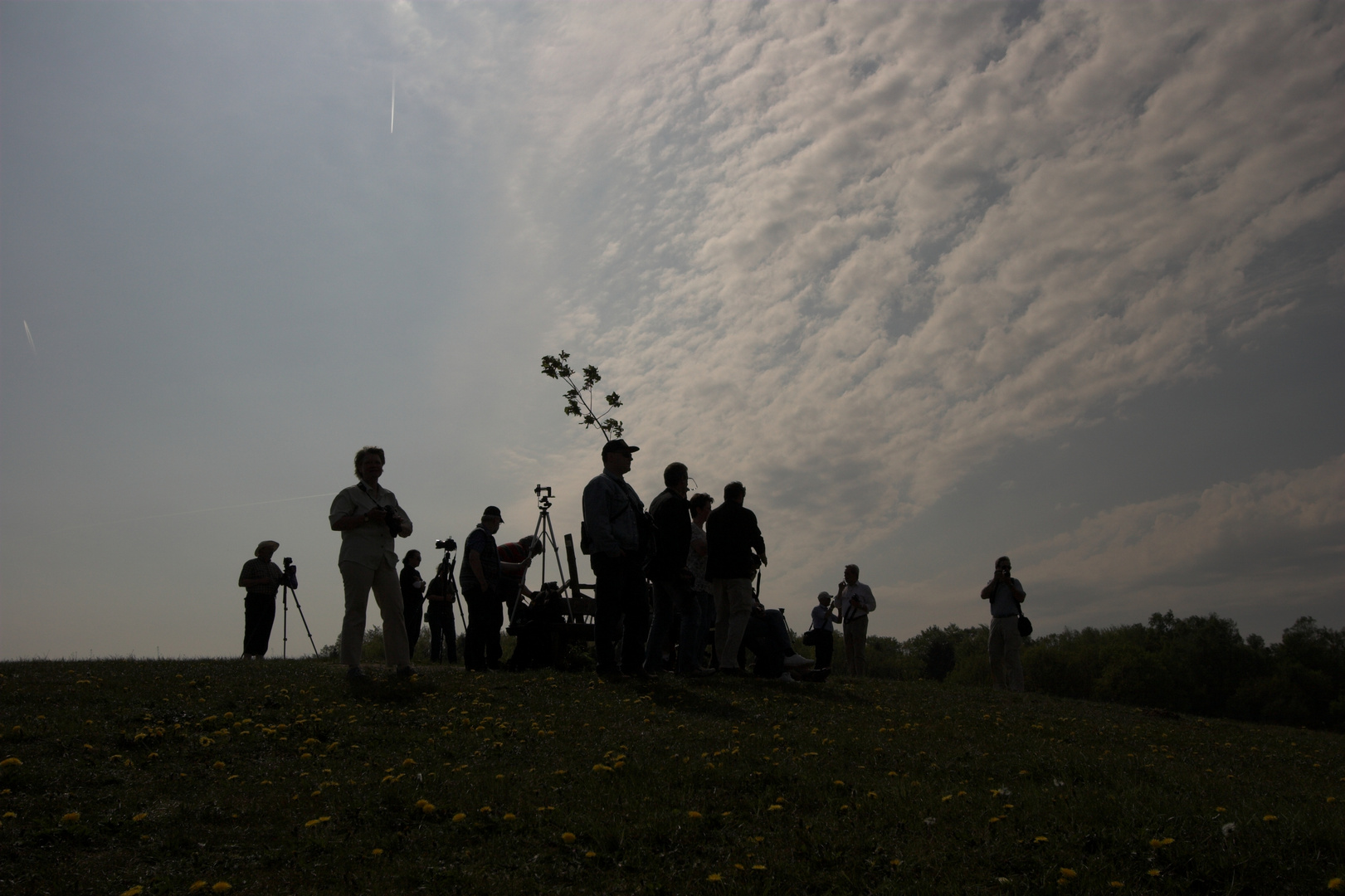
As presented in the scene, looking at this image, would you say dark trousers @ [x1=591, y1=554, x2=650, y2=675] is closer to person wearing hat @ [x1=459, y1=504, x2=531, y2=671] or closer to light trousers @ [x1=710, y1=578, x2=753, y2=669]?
light trousers @ [x1=710, y1=578, x2=753, y2=669]

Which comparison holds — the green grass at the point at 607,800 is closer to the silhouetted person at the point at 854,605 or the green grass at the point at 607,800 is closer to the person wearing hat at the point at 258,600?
the person wearing hat at the point at 258,600

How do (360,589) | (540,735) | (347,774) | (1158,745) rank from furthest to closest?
(360,589)
(1158,745)
(540,735)
(347,774)

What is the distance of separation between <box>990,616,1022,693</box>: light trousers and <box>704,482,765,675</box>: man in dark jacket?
6.73 metres

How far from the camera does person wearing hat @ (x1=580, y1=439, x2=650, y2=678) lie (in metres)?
10.4

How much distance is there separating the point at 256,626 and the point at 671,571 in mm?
8909

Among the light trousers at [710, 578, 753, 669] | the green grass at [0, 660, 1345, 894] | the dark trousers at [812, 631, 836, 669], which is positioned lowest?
the green grass at [0, 660, 1345, 894]

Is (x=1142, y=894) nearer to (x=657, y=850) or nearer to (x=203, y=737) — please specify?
(x=657, y=850)

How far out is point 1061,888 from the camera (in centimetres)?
436

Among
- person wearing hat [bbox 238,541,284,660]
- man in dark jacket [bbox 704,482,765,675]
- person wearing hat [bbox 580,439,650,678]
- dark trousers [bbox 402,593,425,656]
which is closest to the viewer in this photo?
person wearing hat [bbox 580,439,650,678]

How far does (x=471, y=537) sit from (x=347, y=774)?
20.8 feet

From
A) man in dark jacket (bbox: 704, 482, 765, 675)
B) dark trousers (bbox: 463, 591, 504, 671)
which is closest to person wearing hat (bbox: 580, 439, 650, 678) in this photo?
man in dark jacket (bbox: 704, 482, 765, 675)

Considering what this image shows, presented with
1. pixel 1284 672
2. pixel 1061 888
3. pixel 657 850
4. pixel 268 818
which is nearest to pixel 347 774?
pixel 268 818

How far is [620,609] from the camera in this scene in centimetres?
1064

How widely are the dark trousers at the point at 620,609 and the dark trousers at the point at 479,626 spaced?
2223 mm
